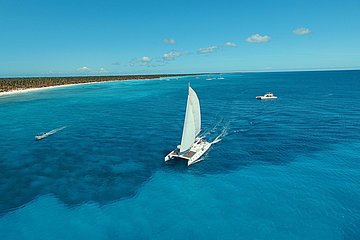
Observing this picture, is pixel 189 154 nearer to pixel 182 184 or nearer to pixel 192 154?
pixel 192 154

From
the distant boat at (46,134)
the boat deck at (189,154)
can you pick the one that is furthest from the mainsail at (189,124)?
the distant boat at (46,134)

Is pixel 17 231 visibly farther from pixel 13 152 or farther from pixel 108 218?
pixel 13 152

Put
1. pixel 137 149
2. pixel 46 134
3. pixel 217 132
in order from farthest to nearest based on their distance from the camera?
pixel 46 134
pixel 217 132
pixel 137 149

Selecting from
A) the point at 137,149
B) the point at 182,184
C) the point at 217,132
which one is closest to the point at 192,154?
the point at 182,184

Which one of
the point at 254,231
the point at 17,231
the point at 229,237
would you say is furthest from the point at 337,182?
the point at 17,231

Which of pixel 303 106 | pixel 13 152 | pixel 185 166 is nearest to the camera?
pixel 185 166

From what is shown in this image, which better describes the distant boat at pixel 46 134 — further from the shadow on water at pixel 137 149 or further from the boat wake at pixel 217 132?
the boat wake at pixel 217 132

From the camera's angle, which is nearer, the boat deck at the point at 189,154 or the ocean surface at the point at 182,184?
the ocean surface at the point at 182,184

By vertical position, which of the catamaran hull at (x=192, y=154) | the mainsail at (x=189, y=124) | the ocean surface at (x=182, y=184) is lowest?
the ocean surface at (x=182, y=184)
